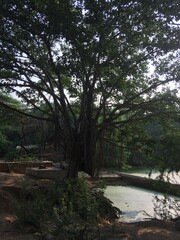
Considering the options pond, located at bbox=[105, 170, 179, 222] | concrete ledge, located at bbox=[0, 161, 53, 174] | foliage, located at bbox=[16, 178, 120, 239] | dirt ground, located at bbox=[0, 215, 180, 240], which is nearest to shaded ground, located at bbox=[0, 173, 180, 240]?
dirt ground, located at bbox=[0, 215, 180, 240]

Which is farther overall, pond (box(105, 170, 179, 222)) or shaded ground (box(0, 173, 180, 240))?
pond (box(105, 170, 179, 222))

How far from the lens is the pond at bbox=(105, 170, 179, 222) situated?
10148 millimetres

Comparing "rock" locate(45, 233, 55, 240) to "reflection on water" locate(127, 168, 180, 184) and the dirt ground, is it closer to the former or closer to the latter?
the dirt ground

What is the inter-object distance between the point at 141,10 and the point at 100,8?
0.97 meters

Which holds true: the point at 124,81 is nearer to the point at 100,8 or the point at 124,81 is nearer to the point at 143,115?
the point at 143,115

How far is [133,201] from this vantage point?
1317 cm

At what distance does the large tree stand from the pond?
5.79ft

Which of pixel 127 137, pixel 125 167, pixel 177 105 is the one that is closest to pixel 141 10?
pixel 177 105

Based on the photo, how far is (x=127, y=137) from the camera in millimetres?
12734

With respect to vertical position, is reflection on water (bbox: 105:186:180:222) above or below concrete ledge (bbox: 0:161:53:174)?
below

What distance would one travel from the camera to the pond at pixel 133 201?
10.1 metres

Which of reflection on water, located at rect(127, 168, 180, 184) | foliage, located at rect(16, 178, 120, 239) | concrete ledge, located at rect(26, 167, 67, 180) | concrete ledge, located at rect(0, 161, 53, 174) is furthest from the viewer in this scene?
concrete ledge, located at rect(0, 161, 53, 174)

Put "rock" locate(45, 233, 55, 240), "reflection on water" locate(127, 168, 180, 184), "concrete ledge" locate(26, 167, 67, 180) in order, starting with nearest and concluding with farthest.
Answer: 1. "rock" locate(45, 233, 55, 240)
2. "reflection on water" locate(127, 168, 180, 184)
3. "concrete ledge" locate(26, 167, 67, 180)

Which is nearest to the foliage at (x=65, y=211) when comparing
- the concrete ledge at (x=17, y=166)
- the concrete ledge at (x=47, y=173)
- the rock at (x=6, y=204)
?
the rock at (x=6, y=204)
